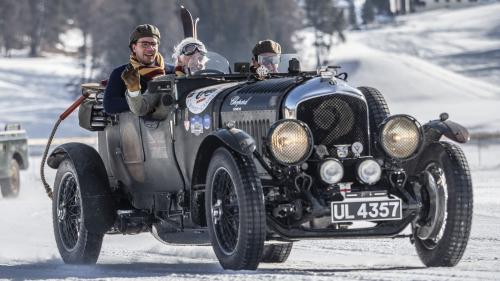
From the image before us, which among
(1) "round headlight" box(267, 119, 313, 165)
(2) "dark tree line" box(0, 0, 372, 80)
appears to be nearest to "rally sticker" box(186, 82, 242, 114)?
(1) "round headlight" box(267, 119, 313, 165)

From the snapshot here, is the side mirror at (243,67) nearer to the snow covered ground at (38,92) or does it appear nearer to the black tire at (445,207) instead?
the black tire at (445,207)

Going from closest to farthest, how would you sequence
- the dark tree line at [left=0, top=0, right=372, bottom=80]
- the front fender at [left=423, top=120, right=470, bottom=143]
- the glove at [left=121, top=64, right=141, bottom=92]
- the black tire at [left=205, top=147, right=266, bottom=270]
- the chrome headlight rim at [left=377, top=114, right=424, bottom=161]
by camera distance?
the black tire at [left=205, top=147, right=266, bottom=270], the chrome headlight rim at [left=377, top=114, right=424, bottom=161], the front fender at [left=423, top=120, right=470, bottom=143], the glove at [left=121, top=64, right=141, bottom=92], the dark tree line at [left=0, top=0, right=372, bottom=80]

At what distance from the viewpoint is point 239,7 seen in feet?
398

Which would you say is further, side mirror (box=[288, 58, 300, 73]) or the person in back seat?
the person in back seat

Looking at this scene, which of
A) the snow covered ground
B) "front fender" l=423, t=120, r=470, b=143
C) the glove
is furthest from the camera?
the snow covered ground

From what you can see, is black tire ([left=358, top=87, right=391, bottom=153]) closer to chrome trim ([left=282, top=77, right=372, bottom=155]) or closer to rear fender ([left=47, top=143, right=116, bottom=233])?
chrome trim ([left=282, top=77, right=372, bottom=155])

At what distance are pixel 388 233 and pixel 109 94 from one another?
2.90 metres

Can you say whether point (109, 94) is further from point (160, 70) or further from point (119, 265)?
point (119, 265)

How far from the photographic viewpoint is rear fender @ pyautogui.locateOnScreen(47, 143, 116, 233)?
11.4 meters

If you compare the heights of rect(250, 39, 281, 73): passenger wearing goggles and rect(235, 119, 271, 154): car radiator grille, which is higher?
rect(250, 39, 281, 73): passenger wearing goggles

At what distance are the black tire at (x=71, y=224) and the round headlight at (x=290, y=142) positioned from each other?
99.4 inches

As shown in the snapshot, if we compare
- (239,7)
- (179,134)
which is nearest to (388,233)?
(179,134)

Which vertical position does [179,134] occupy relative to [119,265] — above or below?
above

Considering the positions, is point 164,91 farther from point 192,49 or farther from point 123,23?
point 123,23
